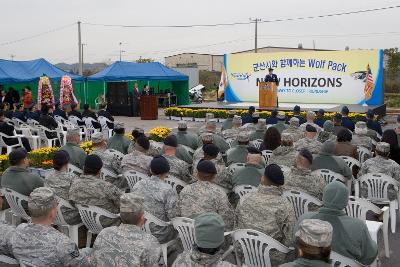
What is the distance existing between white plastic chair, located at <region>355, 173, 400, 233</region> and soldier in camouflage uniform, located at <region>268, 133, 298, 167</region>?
2.95ft

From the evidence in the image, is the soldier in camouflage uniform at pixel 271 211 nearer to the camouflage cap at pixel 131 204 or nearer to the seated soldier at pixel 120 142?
the camouflage cap at pixel 131 204

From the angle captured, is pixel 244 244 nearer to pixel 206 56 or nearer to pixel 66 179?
pixel 66 179

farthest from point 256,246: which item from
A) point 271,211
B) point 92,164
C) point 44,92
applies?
point 44,92

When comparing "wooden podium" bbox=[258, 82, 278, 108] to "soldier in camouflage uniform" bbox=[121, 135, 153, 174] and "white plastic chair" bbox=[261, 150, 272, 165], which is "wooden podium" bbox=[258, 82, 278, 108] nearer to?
"white plastic chair" bbox=[261, 150, 272, 165]

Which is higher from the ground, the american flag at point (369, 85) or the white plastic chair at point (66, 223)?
the american flag at point (369, 85)

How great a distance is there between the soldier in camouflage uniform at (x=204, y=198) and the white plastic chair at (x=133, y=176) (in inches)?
57.4

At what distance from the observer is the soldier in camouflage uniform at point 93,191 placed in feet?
15.2

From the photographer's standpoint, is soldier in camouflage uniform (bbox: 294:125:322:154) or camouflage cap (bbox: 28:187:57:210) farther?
soldier in camouflage uniform (bbox: 294:125:322:154)

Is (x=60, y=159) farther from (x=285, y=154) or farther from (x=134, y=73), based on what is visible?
(x=134, y=73)

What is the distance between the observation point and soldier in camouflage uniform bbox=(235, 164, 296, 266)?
149 inches

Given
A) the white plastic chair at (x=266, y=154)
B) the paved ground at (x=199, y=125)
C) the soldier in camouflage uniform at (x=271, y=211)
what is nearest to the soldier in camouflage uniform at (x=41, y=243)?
the soldier in camouflage uniform at (x=271, y=211)

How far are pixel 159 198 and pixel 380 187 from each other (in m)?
2.86

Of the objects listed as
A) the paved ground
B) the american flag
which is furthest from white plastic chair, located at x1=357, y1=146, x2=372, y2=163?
the american flag

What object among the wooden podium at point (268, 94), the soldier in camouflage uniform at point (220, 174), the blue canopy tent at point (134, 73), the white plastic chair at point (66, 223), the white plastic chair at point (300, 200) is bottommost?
the white plastic chair at point (66, 223)
